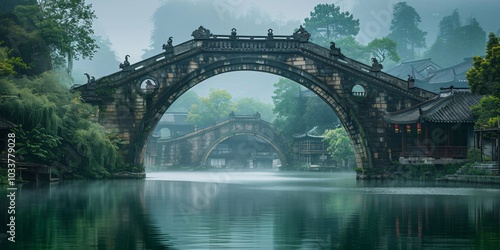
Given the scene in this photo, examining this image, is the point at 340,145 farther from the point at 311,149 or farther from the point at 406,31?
the point at 406,31

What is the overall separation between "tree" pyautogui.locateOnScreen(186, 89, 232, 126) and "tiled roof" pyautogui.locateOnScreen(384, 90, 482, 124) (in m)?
63.2

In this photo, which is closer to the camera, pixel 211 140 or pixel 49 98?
pixel 49 98

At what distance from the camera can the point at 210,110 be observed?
11131cm

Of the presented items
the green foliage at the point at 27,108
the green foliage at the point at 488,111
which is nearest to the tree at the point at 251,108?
the green foliage at the point at 488,111

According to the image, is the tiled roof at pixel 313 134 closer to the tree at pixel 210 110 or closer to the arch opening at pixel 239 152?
the arch opening at pixel 239 152

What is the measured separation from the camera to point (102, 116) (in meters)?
46.9

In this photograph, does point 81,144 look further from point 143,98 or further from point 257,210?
point 257,210

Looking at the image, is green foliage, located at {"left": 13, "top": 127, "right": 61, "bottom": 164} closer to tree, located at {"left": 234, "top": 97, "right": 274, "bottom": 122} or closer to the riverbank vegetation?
the riverbank vegetation

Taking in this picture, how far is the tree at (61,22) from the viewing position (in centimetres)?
4394

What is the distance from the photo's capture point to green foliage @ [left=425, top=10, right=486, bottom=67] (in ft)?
366

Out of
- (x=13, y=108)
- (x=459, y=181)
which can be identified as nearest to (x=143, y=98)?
(x=13, y=108)

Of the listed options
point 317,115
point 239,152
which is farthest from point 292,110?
point 239,152

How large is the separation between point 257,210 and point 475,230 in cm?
672

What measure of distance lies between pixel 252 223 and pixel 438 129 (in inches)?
1188
